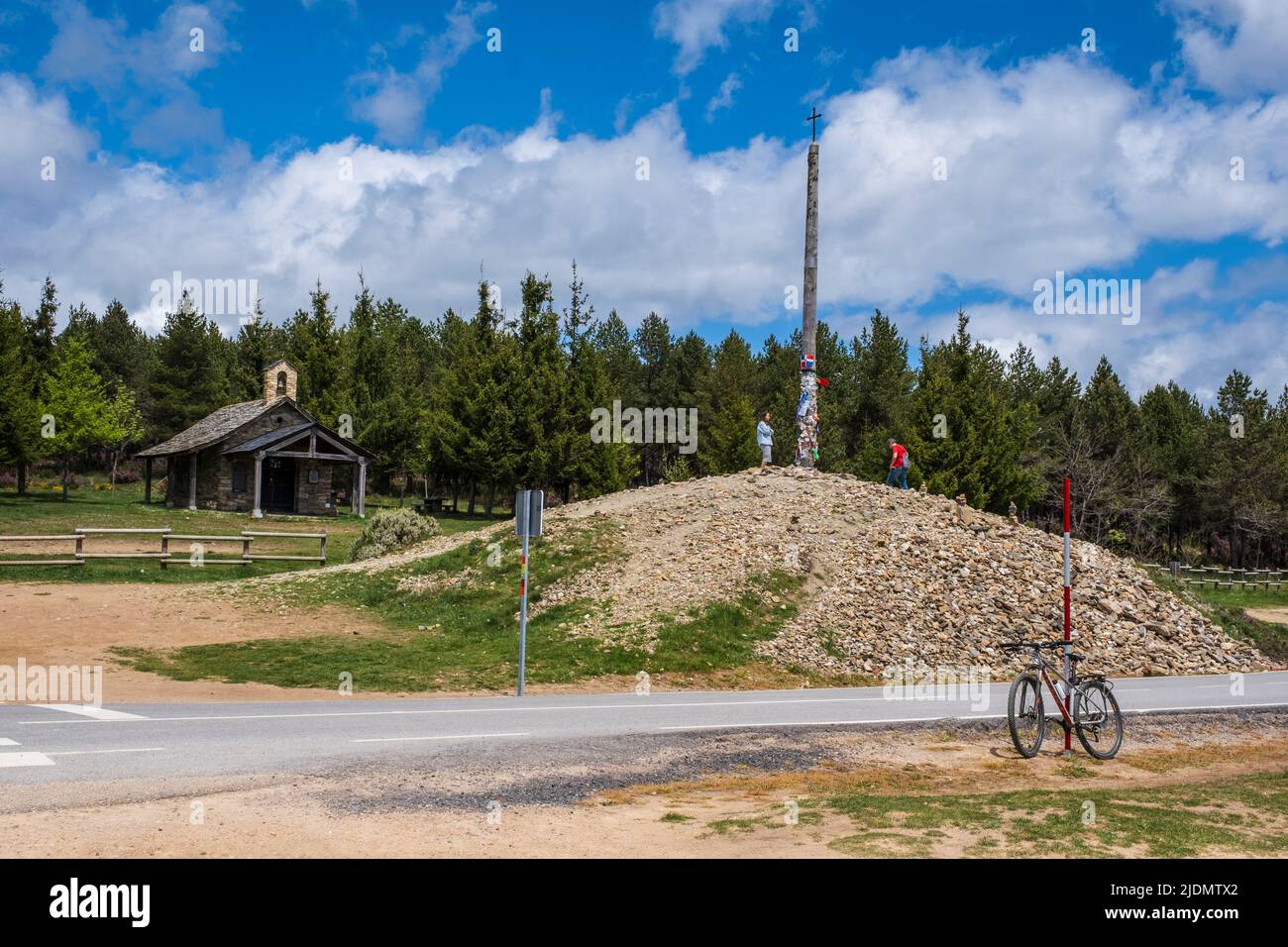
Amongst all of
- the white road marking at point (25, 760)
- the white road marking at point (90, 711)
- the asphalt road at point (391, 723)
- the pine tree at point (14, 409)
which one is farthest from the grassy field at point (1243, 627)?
the pine tree at point (14, 409)

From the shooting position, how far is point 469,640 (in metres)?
20.9

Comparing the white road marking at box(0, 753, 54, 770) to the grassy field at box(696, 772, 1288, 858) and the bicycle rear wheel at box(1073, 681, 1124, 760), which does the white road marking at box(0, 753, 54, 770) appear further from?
the bicycle rear wheel at box(1073, 681, 1124, 760)

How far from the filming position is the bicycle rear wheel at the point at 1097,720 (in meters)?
A: 11.9

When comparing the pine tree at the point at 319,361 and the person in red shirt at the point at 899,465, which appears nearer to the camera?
the person in red shirt at the point at 899,465

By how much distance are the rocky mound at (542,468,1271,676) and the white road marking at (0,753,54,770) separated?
38.3 feet

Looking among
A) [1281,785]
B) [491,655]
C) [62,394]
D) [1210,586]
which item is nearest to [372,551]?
[491,655]

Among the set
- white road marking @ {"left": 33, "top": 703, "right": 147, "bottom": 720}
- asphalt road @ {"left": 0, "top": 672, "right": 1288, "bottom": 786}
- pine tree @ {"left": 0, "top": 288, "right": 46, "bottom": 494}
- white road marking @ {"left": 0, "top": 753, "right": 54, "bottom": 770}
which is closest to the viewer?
white road marking @ {"left": 0, "top": 753, "right": 54, "bottom": 770}

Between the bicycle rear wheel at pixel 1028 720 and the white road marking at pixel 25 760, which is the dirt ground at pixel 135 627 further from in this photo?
the bicycle rear wheel at pixel 1028 720

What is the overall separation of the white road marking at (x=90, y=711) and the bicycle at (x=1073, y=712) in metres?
10.3

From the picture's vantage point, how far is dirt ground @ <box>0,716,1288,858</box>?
6.89 metres

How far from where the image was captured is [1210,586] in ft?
162

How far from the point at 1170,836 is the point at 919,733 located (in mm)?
5199

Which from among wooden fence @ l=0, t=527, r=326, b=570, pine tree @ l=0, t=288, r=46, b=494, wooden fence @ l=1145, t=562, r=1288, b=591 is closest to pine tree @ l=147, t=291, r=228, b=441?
pine tree @ l=0, t=288, r=46, b=494
